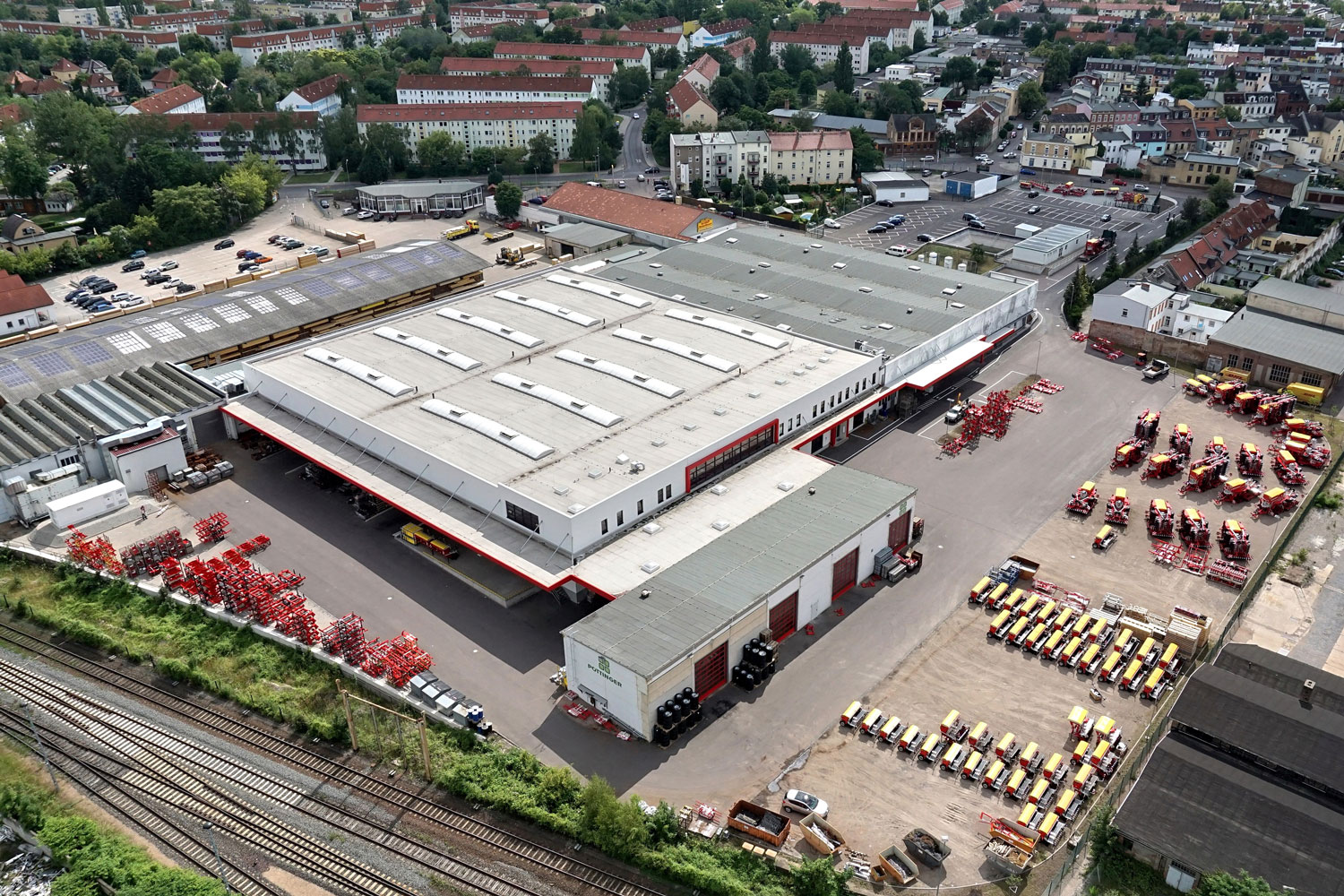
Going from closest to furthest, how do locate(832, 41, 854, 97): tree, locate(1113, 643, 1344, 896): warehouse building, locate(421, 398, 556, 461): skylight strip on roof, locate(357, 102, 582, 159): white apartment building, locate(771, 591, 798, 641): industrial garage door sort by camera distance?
locate(1113, 643, 1344, 896): warehouse building
locate(771, 591, 798, 641): industrial garage door
locate(421, 398, 556, 461): skylight strip on roof
locate(357, 102, 582, 159): white apartment building
locate(832, 41, 854, 97): tree

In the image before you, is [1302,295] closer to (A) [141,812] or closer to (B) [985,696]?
(B) [985,696]

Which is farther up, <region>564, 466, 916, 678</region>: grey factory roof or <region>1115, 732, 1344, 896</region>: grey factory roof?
<region>564, 466, 916, 678</region>: grey factory roof

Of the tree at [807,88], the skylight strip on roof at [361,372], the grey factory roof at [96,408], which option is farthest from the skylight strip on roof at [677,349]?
the tree at [807,88]

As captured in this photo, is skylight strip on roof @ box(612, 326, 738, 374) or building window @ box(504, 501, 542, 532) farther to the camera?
skylight strip on roof @ box(612, 326, 738, 374)

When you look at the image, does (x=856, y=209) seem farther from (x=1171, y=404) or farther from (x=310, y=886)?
(x=310, y=886)

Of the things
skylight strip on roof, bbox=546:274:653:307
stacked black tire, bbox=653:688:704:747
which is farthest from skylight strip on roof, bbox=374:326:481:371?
stacked black tire, bbox=653:688:704:747

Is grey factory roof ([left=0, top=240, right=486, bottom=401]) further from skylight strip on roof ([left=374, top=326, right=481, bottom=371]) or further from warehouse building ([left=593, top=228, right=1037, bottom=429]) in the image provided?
warehouse building ([left=593, top=228, right=1037, bottom=429])
